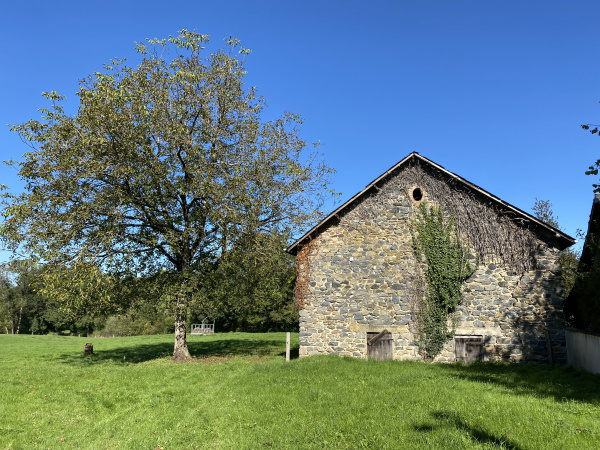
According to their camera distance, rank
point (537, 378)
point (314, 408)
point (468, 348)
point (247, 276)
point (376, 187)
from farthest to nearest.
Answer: point (247, 276) < point (376, 187) < point (468, 348) < point (537, 378) < point (314, 408)

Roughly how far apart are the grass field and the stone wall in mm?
1541

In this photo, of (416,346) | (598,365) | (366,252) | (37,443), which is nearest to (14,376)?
(37,443)

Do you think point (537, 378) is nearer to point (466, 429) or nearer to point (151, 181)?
point (466, 429)

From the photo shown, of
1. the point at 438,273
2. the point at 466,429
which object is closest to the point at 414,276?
the point at 438,273

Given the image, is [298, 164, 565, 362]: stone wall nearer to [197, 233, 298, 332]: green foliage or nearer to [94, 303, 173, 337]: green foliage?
[197, 233, 298, 332]: green foliage

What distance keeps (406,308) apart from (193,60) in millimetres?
15417

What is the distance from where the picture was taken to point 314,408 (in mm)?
8492

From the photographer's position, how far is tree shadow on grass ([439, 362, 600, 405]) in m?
9.09

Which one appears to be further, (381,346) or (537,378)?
(381,346)

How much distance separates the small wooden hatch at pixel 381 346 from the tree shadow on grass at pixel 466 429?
8.16 m

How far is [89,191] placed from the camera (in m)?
16.3

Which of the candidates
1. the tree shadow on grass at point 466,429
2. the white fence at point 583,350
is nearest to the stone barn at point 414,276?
the white fence at point 583,350

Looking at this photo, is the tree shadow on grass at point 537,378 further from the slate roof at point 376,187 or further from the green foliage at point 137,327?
the green foliage at point 137,327

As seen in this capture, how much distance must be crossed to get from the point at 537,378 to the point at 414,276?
5753mm
